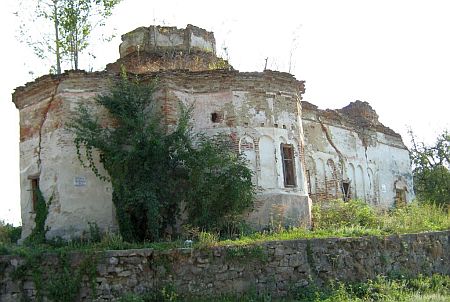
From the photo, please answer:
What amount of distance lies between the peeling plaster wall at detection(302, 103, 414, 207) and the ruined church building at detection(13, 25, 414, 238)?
3.60 metres

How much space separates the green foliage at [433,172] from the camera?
98.1ft

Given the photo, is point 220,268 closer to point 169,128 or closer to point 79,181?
point 169,128

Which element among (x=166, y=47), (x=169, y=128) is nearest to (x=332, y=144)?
(x=166, y=47)

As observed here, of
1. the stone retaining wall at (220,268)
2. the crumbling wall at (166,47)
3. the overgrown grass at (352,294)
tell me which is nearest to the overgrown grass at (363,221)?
the stone retaining wall at (220,268)

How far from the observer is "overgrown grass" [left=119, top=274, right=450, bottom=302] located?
11.7 meters

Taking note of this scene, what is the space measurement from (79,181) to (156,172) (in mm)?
2166

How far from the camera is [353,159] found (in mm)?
22781

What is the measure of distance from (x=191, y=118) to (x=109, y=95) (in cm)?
233

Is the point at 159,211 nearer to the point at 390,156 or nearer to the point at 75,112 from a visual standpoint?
the point at 75,112

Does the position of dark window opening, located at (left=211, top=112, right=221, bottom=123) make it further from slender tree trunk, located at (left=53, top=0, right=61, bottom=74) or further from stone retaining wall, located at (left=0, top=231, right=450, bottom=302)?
slender tree trunk, located at (left=53, top=0, right=61, bottom=74)

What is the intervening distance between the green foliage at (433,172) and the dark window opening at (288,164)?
515 inches

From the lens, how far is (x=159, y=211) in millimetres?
14523

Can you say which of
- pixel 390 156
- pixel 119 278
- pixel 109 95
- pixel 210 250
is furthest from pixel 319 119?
pixel 119 278

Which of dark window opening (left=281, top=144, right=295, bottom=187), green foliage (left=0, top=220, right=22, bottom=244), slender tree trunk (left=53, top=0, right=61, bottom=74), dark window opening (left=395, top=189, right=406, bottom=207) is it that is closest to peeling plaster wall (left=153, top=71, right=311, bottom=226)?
dark window opening (left=281, top=144, right=295, bottom=187)
